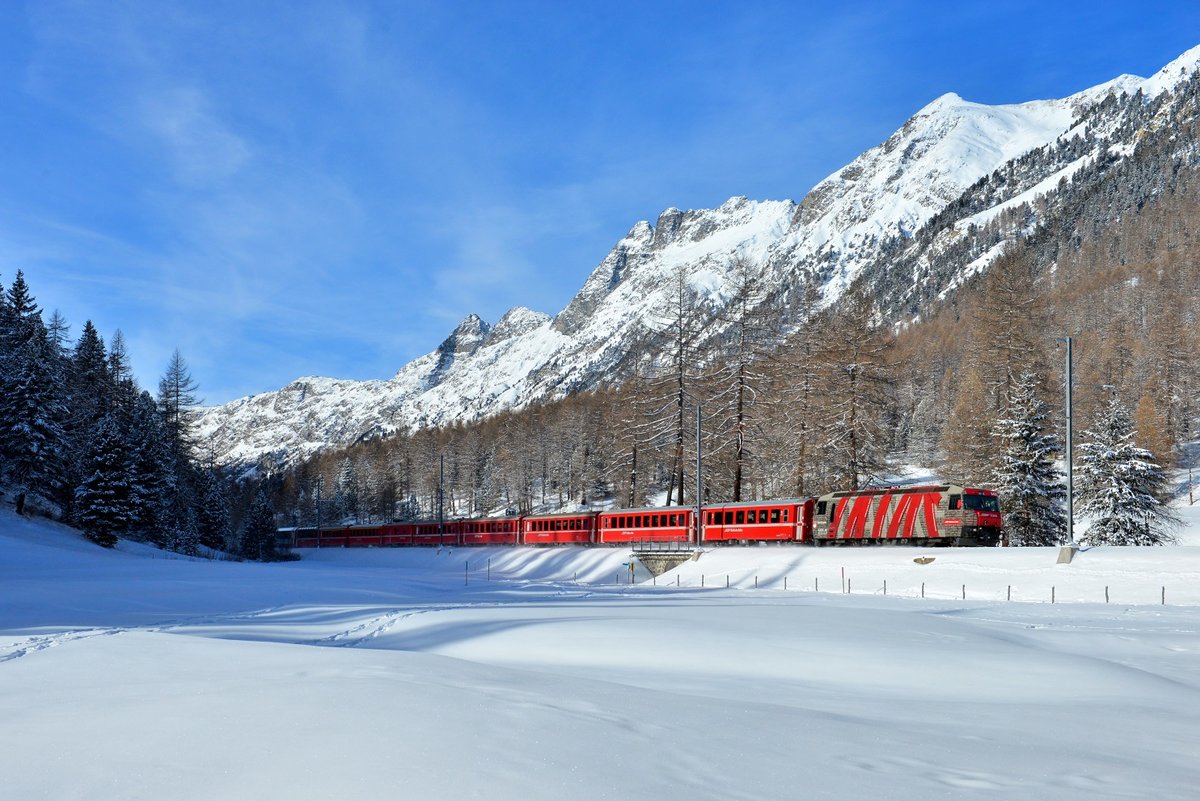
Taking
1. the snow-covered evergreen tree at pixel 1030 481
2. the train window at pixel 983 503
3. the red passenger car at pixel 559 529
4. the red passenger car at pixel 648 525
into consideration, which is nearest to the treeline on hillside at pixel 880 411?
the snow-covered evergreen tree at pixel 1030 481

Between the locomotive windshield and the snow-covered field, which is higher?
the locomotive windshield

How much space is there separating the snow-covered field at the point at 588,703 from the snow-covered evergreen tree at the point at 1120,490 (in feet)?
53.2

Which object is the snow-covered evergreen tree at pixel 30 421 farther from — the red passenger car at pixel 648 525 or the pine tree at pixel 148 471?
the red passenger car at pixel 648 525

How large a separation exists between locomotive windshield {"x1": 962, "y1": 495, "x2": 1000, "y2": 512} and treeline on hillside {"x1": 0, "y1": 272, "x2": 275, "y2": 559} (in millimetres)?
42384

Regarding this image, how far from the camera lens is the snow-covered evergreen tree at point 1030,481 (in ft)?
115

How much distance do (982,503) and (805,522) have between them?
24.6 ft

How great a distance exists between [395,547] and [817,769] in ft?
211

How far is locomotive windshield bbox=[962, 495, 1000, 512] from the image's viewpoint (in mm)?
31609

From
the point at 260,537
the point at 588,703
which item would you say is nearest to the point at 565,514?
the point at 260,537

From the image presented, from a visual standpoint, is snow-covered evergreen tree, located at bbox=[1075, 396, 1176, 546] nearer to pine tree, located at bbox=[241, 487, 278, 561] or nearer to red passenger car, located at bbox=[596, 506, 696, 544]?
red passenger car, located at bbox=[596, 506, 696, 544]

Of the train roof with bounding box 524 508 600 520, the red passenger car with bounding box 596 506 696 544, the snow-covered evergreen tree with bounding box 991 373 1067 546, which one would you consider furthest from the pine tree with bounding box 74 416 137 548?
the snow-covered evergreen tree with bounding box 991 373 1067 546

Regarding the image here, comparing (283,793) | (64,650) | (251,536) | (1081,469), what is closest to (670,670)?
(283,793)

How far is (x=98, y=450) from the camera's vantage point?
4653 cm

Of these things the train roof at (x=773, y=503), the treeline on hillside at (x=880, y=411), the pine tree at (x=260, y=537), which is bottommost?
the pine tree at (x=260, y=537)
